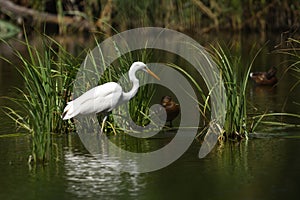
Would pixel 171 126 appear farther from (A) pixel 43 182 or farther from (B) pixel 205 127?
(A) pixel 43 182

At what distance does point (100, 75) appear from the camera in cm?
1023

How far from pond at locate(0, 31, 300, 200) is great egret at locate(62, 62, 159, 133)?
340 mm

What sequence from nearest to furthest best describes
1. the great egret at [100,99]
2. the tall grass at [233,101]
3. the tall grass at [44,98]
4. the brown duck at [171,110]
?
the tall grass at [44,98], the tall grass at [233,101], the great egret at [100,99], the brown duck at [171,110]

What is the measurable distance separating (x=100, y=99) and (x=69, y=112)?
1.18 ft

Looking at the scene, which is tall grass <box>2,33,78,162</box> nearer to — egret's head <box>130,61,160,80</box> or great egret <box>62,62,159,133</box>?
great egret <box>62,62,159,133</box>

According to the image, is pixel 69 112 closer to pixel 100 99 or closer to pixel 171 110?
pixel 100 99

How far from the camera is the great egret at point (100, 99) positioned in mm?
9633

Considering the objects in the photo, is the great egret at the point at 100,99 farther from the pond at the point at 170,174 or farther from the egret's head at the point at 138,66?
the pond at the point at 170,174

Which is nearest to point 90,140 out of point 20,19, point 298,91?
point 298,91

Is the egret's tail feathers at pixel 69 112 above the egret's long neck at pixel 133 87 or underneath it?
underneath

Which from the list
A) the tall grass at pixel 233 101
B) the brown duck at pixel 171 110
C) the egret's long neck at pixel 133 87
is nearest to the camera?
the tall grass at pixel 233 101

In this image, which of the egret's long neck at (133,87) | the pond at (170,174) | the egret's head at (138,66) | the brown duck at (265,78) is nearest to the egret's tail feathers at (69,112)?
the pond at (170,174)

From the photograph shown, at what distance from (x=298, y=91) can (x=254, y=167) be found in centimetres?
534

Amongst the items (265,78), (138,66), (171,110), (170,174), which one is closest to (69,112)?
(138,66)
